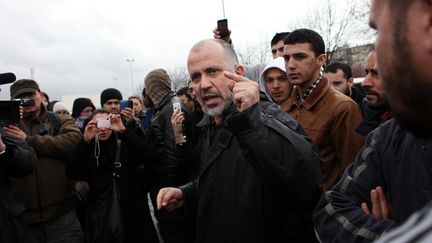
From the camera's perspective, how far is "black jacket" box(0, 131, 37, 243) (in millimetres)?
3100

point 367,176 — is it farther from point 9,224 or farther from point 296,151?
point 9,224

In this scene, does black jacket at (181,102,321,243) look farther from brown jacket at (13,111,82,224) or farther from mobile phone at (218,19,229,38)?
brown jacket at (13,111,82,224)

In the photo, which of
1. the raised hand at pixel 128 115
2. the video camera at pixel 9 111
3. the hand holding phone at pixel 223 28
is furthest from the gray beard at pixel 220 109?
the raised hand at pixel 128 115

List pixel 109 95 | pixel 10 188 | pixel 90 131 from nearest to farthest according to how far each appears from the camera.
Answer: pixel 10 188
pixel 90 131
pixel 109 95

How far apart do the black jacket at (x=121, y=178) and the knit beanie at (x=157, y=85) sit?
0.96 metres

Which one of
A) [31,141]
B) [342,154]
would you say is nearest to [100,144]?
[31,141]

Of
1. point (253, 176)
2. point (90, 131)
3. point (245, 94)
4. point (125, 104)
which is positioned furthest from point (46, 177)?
point (245, 94)

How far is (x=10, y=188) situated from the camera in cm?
329

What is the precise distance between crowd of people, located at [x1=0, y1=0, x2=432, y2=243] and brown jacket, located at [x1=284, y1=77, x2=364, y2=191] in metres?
0.01

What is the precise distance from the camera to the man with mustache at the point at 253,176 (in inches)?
74.6

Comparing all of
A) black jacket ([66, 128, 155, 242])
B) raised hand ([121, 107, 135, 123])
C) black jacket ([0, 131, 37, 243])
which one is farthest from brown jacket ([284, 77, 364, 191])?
black jacket ([0, 131, 37, 243])

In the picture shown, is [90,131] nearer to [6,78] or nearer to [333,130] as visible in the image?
[6,78]

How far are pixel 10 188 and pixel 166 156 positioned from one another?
152 centimetres

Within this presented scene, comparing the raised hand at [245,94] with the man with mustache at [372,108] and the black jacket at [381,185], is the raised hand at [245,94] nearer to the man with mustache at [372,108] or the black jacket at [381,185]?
the black jacket at [381,185]
